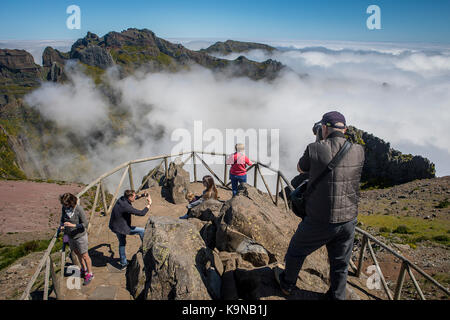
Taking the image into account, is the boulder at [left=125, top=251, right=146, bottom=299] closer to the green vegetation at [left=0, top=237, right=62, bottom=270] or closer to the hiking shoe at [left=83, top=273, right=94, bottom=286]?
the hiking shoe at [left=83, top=273, right=94, bottom=286]

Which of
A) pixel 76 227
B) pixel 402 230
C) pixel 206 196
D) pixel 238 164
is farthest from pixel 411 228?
pixel 76 227

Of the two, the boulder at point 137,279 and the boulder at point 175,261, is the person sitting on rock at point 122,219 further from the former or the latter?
the boulder at point 137,279

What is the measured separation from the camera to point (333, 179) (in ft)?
11.4

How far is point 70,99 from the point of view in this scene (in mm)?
189500

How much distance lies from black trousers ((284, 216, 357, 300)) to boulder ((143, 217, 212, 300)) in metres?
1.56

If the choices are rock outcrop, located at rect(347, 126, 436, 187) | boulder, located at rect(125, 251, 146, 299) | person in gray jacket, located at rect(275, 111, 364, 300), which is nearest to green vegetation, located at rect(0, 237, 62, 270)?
boulder, located at rect(125, 251, 146, 299)


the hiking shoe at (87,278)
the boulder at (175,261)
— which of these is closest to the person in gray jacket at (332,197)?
the boulder at (175,261)

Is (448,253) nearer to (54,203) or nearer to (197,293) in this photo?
Answer: (197,293)

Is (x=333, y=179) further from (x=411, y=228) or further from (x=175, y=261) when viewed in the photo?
(x=411, y=228)

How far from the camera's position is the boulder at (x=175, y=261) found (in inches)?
178

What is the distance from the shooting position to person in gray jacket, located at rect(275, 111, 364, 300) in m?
3.48

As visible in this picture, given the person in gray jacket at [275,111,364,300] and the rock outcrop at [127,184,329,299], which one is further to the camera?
the rock outcrop at [127,184,329,299]

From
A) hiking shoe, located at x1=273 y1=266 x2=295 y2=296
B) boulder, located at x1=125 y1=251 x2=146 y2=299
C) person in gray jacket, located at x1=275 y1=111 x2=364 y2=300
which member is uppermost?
person in gray jacket, located at x1=275 y1=111 x2=364 y2=300
